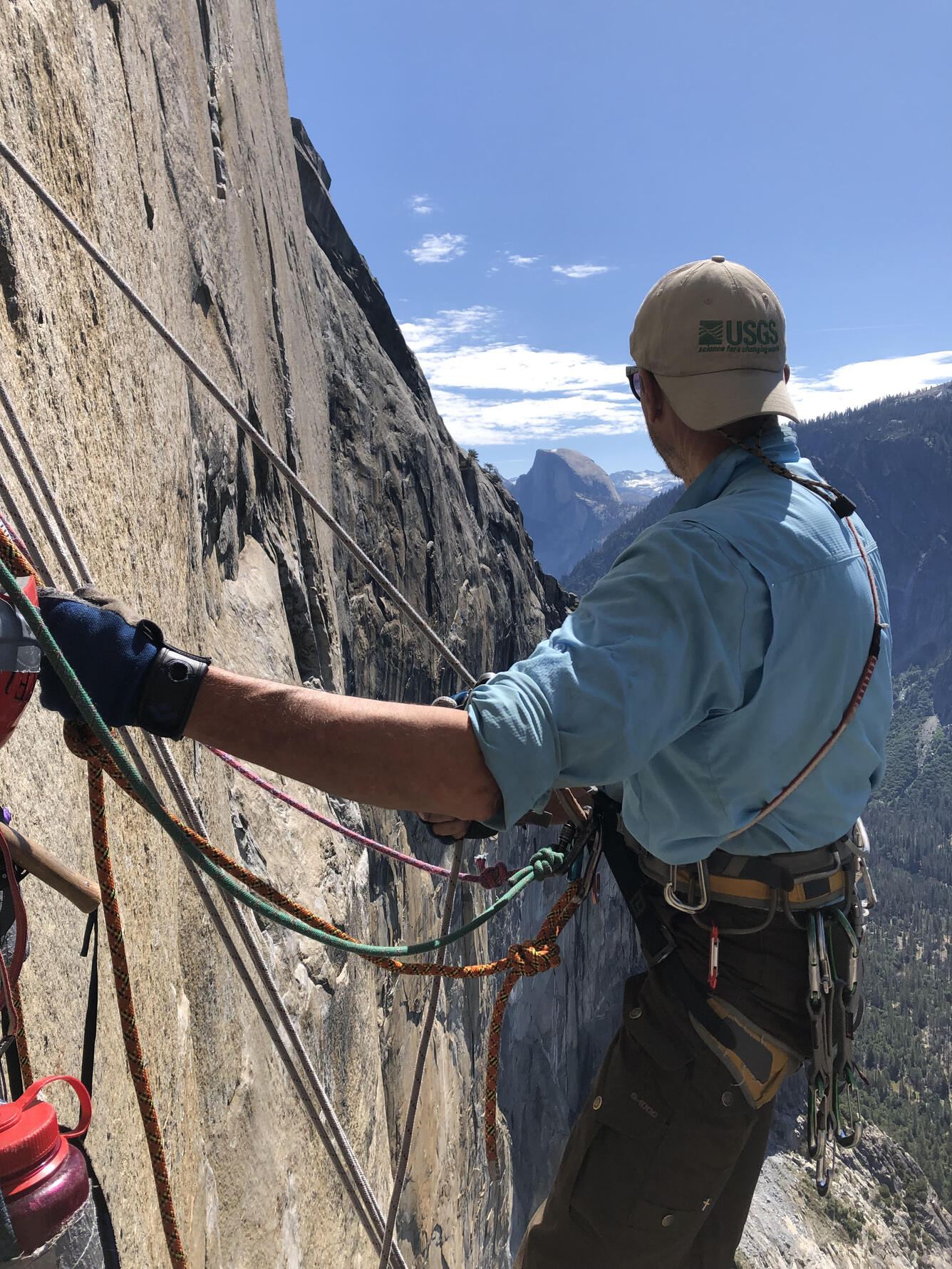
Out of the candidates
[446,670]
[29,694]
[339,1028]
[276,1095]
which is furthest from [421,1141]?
[29,694]

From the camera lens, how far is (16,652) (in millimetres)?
1427

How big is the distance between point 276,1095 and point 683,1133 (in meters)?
3.09

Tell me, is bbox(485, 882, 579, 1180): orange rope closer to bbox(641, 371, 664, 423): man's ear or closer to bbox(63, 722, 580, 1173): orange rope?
bbox(63, 722, 580, 1173): orange rope

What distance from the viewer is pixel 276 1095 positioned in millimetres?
4715

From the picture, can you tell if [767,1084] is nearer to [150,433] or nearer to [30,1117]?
[30,1117]

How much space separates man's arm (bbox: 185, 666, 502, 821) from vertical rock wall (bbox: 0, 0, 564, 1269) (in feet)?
3.54

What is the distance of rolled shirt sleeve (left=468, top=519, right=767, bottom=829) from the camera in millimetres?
1450

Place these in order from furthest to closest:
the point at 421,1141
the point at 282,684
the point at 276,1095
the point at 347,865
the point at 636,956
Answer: the point at 636,956
the point at 421,1141
the point at 347,865
the point at 276,1095
the point at 282,684

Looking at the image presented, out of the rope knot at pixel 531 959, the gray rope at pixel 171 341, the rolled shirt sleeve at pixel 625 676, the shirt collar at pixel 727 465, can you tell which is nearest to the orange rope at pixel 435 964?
the rope knot at pixel 531 959

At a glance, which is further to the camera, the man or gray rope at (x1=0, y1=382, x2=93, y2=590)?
gray rope at (x1=0, y1=382, x2=93, y2=590)

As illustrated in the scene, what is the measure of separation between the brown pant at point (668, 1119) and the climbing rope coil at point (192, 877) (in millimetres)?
340

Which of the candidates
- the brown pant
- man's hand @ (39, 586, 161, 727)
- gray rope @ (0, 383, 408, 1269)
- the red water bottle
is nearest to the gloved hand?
man's hand @ (39, 586, 161, 727)

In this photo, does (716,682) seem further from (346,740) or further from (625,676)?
(346,740)

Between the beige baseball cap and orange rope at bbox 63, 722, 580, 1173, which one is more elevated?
the beige baseball cap
